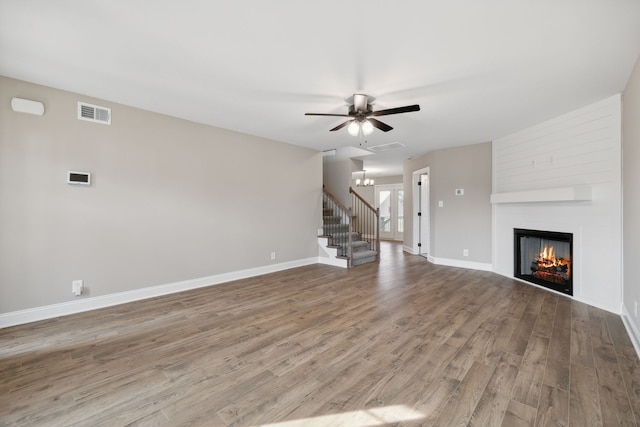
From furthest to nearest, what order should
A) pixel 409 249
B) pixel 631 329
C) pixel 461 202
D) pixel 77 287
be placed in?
pixel 409 249
pixel 461 202
pixel 77 287
pixel 631 329

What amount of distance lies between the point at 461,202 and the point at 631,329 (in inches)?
137

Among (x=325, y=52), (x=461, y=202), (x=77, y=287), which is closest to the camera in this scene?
(x=325, y=52)

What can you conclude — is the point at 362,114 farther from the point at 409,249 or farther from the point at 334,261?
the point at 409,249

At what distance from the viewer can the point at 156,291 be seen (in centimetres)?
399

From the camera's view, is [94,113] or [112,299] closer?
[94,113]

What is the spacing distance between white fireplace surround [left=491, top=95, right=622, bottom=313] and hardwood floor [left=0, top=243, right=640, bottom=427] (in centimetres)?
48

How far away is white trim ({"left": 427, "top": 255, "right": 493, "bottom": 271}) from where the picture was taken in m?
5.63

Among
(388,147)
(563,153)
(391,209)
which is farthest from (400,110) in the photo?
(391,209)

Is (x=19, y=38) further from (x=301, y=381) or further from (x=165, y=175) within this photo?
(x=301, y=381)

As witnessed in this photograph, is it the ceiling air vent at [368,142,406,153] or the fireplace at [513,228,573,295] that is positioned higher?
the ceiling air vent at [368,142,406,153]

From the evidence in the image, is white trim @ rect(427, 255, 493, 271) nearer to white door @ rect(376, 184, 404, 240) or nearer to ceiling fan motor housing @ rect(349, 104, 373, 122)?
ceiling fan motor housing @ rect(349, 104, 373, 122)

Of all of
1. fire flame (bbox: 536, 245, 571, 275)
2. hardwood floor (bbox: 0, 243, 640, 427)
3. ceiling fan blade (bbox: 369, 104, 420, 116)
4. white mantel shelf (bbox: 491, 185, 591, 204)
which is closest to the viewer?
hardwood floor (bbox: 0, 243, 640, 427)

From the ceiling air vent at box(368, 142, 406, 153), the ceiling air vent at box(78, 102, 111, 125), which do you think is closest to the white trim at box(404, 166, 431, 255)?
the ceiling air vent at box(368, 142, 406, 153)

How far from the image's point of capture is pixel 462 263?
5965mm
